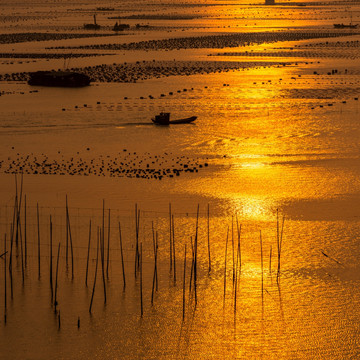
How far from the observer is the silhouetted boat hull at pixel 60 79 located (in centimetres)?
2666

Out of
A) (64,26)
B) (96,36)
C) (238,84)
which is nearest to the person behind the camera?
(238,84)

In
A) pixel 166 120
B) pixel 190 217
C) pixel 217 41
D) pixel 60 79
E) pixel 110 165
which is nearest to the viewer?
pixel 190 217

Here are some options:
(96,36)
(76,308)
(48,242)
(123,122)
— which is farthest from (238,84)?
(96,36)

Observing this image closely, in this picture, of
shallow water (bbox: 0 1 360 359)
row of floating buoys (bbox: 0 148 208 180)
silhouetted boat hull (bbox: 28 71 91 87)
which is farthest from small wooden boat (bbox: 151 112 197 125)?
silhouetted boat hull (bbox: 28 71 91 87)

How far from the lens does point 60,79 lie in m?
27.1

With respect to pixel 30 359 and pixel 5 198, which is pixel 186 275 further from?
pixel 5 198

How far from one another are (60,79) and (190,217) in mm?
15774

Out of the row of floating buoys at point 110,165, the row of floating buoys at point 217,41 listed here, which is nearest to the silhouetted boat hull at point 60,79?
the row of floating buoys at point 110,165

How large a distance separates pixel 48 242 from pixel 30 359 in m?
2.93

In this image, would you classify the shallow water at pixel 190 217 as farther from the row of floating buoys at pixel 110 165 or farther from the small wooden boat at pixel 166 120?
the small wooden boat at pixel 166 120

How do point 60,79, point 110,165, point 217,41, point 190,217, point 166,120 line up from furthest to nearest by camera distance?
point 217,41 → point 60,79 → point 166,120 → point 110,165 → point 190,217

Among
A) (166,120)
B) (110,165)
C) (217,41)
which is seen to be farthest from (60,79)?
(217,41)

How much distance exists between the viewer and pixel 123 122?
20047 mm

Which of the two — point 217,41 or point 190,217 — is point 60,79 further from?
point 217,41
